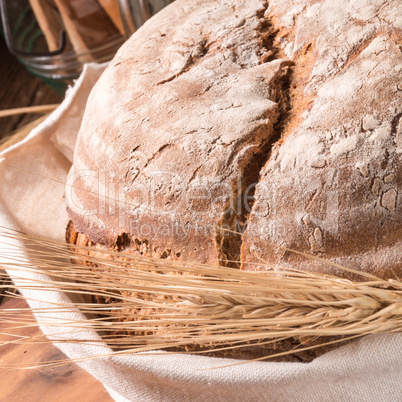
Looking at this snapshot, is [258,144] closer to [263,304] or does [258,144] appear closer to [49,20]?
[263,304]

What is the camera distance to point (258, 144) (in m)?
1.01

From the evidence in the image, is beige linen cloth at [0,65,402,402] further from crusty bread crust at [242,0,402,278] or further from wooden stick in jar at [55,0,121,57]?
wooden stick in jar at [55,0,121,57]

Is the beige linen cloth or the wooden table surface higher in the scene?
the beige linen cloth

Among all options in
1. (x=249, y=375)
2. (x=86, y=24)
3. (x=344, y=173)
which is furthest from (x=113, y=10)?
(x=249, y=375)

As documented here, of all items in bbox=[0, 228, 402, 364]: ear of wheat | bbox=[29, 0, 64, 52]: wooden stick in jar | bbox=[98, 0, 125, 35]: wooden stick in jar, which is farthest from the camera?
bbox=[29, 0, 64, 52]: wooden stick in jar

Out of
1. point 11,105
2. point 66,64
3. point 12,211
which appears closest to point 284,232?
point 12,211

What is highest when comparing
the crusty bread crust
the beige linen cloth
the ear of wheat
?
the crusty bread crust

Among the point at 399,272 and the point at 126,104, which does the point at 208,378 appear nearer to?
the point at 399,272

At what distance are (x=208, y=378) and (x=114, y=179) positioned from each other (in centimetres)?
45

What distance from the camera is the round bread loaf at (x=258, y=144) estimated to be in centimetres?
94

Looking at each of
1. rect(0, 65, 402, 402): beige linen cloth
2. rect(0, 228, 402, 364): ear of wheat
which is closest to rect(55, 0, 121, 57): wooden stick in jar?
rect(0, 65, 402, 402): beige linen cloth

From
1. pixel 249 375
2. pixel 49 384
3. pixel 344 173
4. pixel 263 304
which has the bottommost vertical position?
pixel 49 384

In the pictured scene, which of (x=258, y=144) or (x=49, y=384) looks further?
(x=49, y=384)

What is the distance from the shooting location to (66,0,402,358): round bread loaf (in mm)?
939
